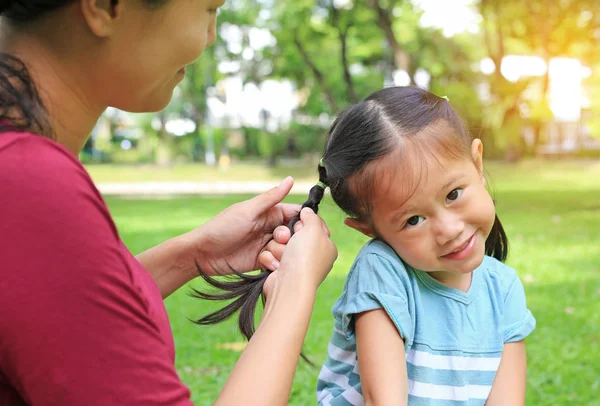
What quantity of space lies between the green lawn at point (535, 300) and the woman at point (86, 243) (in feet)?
0.74

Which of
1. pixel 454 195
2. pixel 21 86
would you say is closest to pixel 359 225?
pixel 454 195

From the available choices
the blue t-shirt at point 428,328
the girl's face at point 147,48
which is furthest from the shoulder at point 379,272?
the girl's face at point 147,48

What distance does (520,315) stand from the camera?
2059 mm

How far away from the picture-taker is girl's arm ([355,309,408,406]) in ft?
5.86

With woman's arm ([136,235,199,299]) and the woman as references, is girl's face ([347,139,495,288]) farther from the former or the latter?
woman's arm ([136,235,199,299])

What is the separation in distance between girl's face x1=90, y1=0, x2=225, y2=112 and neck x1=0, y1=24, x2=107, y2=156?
0.14 feet

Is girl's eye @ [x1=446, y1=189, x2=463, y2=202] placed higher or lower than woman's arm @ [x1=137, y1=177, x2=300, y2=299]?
higher

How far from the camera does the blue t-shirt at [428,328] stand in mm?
1906

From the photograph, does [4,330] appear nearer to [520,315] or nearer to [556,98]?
[520,315]

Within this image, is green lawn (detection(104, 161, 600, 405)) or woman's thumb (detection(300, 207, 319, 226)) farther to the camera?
green lawn (detection(104, 161, 600, 405))

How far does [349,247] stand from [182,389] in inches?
264

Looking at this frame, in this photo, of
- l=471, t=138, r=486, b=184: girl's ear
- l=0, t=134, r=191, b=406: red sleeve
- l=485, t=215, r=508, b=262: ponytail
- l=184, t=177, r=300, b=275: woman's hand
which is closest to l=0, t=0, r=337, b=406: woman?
l=0, t=134, r=191, b=406: red sleeve

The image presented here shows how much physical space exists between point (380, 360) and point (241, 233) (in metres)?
0.57

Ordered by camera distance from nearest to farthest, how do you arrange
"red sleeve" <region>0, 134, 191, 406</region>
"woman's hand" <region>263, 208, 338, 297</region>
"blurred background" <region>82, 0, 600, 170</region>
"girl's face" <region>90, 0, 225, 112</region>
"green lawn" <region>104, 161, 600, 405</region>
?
1. "red sleeve" <region>0, 134, 191, 406</region>
2. "girl's face" <region>90, 0, 225, 112</region>
3. "woman's hand" <region>263, 208, 338, 297</region>
4. "green lawn" <region>104, 161, 600, 405</region>
5. "blurred background" <region>82, 0, 600, 170</region>
